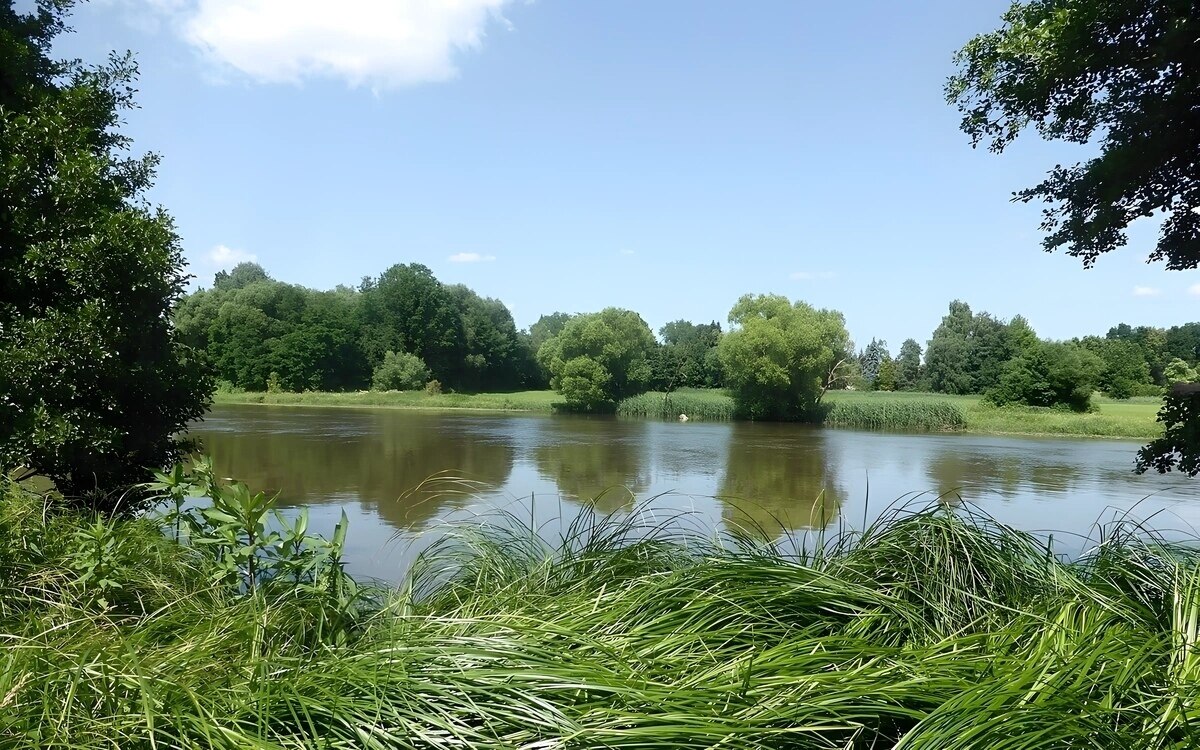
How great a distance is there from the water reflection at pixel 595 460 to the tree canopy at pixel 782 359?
21.1ft

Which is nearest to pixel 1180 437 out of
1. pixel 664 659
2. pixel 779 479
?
pixel 664 659

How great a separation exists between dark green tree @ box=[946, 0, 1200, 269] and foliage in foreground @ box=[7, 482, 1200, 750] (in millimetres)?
3886

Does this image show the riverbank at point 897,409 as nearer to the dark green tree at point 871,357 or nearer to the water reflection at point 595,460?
the water reflection at point 595,460

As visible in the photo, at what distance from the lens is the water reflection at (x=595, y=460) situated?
13273mm

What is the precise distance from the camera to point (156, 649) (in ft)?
7.64

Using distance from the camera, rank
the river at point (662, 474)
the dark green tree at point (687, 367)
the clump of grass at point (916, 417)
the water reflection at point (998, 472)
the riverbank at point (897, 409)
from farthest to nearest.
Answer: the dark green tree at point (687, 367) < the clump of grass at point (916, 417) < the riverbank at point (897, 409) < the water reflection at point (998, 472) < the river at point (662, 474)

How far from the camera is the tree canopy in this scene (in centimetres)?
3372

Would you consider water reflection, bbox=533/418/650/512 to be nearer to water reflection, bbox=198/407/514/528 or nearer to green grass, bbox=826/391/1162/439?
water reflection, bbox=198/407/514/528

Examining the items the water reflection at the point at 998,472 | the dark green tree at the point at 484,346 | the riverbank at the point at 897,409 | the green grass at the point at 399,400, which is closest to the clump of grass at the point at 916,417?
the riverbank at the point at 897,409

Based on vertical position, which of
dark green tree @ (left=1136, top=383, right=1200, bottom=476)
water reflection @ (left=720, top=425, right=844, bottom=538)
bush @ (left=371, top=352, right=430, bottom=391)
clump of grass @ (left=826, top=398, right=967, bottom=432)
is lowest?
water reflection @ (left=720, top=425, right=844, bottom=538)

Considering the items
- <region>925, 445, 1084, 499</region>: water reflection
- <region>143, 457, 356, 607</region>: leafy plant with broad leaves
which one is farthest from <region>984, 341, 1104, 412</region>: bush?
<region>143, 457, 356, 607</region>: leafy plant with broad leaves

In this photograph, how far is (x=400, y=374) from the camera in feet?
147

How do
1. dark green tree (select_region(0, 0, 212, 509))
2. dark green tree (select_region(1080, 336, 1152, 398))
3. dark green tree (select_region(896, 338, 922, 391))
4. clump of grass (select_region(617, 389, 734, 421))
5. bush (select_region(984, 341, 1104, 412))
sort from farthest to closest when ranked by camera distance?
dark green tree (select_region(896, 338, 922, 391)) < clump of grass (select_region(617, 389, 734, 421)) < dark green tree (select_region(1080, 336, 1152, 398)) < bush (select_region(984, 341, 1104, 412)) < dark green tree (select_region(0, 0, 212, 509))

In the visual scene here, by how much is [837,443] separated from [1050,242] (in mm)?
18320
